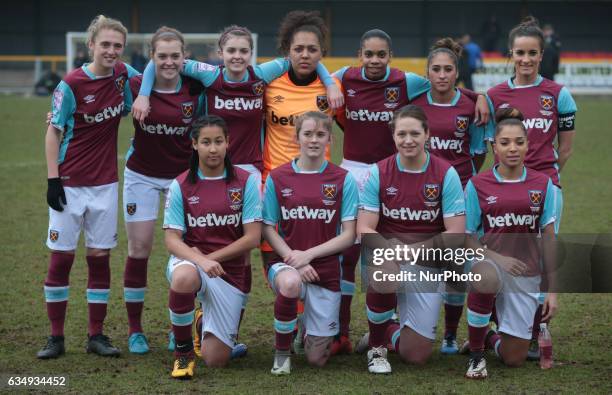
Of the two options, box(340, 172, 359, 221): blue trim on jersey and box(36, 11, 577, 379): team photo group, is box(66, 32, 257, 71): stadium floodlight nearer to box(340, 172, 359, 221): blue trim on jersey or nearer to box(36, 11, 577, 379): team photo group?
box(36, 11, 577, 379): team photo group

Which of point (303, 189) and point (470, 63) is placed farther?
point (470, 63)

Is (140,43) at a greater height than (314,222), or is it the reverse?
Answer: (314,222)

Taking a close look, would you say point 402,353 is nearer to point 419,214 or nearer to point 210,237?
point 419,214

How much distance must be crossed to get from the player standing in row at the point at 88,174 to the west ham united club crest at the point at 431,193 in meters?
1.93

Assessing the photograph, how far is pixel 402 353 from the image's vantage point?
18.1 feet

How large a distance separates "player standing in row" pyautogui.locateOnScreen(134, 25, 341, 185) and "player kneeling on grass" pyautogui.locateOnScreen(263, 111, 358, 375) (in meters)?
0.55

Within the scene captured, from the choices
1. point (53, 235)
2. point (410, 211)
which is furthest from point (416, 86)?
point (53, 235)

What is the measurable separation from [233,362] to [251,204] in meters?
0.95

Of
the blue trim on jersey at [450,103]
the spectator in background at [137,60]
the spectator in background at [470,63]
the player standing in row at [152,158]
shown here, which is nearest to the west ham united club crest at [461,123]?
the blue trim on jersey at [450,103]

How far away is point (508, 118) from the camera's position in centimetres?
554

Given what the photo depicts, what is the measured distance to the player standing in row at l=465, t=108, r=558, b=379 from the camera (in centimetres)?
527

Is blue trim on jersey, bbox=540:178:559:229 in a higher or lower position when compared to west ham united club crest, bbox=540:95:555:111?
lower

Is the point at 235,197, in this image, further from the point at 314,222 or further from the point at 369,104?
the point at 369,104

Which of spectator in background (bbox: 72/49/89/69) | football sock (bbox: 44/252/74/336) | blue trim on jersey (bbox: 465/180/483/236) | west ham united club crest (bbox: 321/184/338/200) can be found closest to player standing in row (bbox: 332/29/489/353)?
west ham united club crest (bbox: 321/184/338/200)
